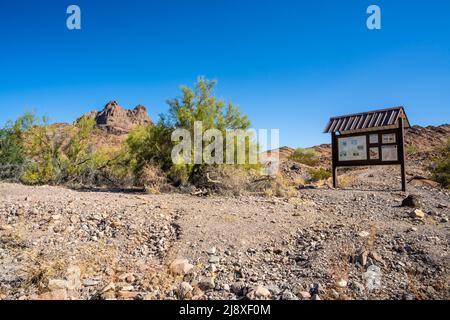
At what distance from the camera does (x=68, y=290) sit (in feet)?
12.7

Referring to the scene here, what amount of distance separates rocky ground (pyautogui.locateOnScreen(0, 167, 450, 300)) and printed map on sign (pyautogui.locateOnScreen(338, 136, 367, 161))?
172 inches

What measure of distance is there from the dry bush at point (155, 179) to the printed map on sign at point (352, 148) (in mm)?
6829

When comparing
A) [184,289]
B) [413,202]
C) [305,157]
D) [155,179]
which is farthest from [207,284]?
[305,157]

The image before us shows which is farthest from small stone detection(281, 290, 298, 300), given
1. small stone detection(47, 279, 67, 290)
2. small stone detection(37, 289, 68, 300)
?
small stone detection(47, 279, 67, 290)

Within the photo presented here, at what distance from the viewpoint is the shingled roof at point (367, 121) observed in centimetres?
1117

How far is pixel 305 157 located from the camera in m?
29.9

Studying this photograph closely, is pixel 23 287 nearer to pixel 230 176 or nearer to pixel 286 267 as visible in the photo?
pixel 286 267

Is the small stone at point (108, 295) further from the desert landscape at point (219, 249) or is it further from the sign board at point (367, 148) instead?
the sign board at point (367, 148)

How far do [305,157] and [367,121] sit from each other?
18.4m

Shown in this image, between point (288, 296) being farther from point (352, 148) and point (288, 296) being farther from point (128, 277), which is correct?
point (352, 148)

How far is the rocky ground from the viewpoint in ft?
12.6

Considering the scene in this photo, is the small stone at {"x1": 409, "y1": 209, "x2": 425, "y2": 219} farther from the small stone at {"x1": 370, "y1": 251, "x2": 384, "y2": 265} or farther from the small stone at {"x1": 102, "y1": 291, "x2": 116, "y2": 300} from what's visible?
the small stone at {"x1": 102, "y1": 291, "x2": 116, "y2": 300}
